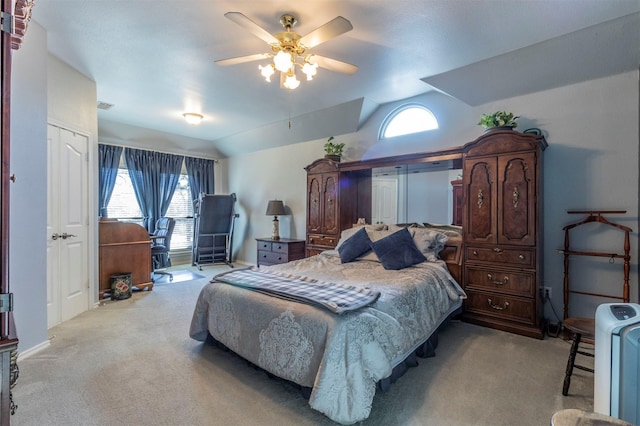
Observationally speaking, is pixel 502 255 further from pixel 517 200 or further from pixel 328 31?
pixel 328 31

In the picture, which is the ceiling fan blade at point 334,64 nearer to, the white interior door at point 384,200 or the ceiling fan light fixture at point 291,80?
the ceiling fan light fixture at point 291,80

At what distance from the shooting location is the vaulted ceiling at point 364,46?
2336mm

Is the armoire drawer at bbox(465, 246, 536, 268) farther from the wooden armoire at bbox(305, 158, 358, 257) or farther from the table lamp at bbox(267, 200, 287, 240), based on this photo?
the table lamp at bbox(267, 200, 287, 240)

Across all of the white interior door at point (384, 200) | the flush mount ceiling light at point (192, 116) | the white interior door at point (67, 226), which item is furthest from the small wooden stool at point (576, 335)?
the flush mount ceiling light at point (192, 116)

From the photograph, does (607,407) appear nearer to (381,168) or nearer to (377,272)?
(377,272)

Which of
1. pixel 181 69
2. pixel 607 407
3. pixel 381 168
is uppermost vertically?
pixel 181 69

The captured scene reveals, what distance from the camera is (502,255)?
3.09 meters

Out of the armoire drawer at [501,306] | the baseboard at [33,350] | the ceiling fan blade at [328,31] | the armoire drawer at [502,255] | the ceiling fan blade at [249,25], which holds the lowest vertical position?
the baseboard at [33,350]

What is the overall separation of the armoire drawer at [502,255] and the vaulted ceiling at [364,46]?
1.72m

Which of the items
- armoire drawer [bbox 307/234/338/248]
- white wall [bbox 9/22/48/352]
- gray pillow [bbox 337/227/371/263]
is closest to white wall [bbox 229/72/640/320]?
gray pillow [bbox 337/227/371/263]

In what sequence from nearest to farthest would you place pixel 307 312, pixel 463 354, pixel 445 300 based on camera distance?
pixel 307 312, pixel 463 354, pixel 445 300

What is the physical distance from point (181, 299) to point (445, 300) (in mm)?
3320

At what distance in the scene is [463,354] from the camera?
8.45 ft

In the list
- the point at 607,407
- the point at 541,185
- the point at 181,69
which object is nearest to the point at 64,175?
the point at 181,69
